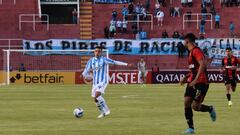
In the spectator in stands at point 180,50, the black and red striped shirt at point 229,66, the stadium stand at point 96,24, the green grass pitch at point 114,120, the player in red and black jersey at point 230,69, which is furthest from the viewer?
the stadium stand at point 96,24

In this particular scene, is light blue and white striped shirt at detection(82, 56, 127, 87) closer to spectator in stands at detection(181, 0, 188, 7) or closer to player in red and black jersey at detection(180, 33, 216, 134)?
player in red and black jersey at detection(180, 33, 216, 134)

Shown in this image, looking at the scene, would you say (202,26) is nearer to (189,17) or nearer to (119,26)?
(189,17)

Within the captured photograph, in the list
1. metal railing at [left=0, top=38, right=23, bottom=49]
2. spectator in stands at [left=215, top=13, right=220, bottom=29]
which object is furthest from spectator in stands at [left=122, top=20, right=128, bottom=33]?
metal railing at [left=0, top=38, right=23, bottom=49]

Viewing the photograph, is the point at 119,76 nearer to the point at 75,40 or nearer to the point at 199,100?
the point at 75,40

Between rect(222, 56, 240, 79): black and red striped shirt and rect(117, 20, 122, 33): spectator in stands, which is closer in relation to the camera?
rect(222, 56, 240, 79): black and red striped shirt

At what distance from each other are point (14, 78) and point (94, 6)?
12.2 metres

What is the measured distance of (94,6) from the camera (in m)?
65.1

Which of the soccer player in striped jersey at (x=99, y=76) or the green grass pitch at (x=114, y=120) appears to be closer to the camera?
the green grass pitch at (x=114, y=120)

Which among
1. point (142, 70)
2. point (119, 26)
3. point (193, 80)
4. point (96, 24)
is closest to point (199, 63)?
point (193, 80)

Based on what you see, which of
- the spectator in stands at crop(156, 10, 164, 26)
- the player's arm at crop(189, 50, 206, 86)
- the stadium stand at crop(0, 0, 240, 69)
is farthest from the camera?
the spectator in stands at crop(156, 10, 164, 26)

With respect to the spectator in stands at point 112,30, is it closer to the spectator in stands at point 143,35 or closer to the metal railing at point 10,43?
the spectator in stands at point 143,35

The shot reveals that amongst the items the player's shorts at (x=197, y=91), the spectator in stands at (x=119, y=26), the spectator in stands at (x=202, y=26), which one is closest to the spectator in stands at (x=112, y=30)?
the spectator in stands at (x=119, y=26)

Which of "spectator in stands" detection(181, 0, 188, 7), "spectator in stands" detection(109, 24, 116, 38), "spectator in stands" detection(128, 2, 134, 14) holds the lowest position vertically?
"spectator in stands" detection(109, 24, 116, 38)

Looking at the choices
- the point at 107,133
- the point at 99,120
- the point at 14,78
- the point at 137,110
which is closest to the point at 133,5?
the point at 14,78
